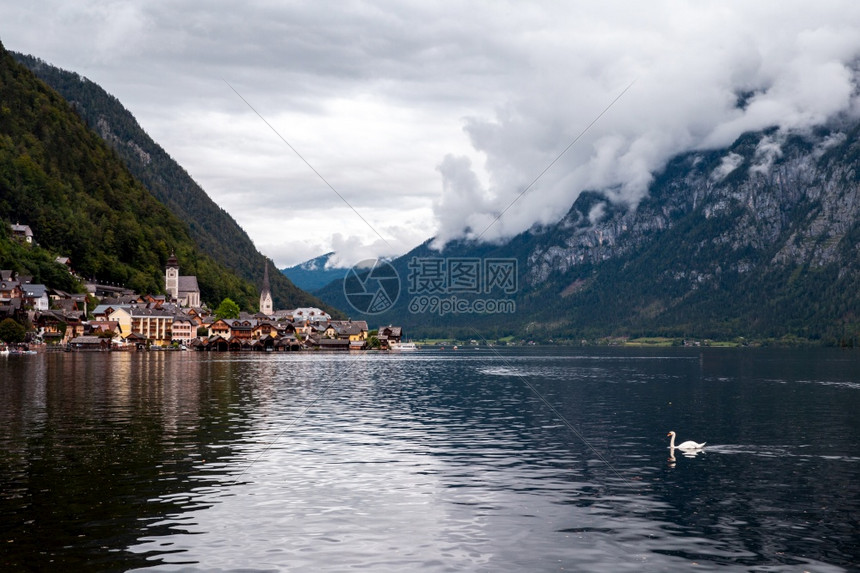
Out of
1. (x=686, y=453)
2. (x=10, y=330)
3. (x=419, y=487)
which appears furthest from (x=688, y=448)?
(x=10, y=330)

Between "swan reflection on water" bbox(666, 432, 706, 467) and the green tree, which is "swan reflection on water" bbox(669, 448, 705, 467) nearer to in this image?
"swan reflection on water" bbox(666, 432, 706, 467)

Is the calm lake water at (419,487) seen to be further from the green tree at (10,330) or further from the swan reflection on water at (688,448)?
the green tree at (10,330)

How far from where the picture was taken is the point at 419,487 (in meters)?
37.5

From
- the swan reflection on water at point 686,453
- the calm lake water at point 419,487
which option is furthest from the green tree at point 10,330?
the swan reflection on water at point 686,453

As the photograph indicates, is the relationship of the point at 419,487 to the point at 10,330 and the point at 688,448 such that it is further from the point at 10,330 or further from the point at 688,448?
the point at 10,330

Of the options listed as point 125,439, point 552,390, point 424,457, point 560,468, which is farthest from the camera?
point 552,390

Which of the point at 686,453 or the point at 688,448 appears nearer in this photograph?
the point at 686,453

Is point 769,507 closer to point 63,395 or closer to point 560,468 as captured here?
point 560,468

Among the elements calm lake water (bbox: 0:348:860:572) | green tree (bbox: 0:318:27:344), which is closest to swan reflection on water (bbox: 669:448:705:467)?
calm lake water (bbox: 0:348:860:572)

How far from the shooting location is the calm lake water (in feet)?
86.1

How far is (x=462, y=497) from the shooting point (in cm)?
3522

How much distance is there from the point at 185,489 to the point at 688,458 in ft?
91.8

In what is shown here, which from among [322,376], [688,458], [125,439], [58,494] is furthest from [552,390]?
[58,494]

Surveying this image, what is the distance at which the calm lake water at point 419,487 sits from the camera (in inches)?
1033
